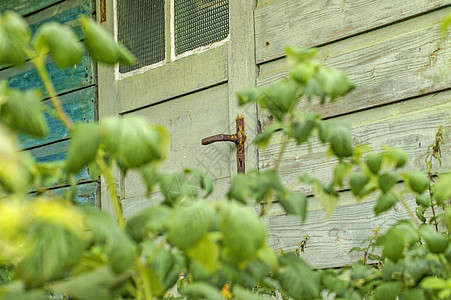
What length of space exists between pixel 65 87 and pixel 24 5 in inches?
26.8

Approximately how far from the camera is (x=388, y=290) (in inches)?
46.6

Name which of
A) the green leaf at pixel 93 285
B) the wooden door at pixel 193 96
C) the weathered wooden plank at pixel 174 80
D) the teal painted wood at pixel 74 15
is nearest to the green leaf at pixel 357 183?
the green leaf at pixel 93 285

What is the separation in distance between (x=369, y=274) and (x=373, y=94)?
1189 mm

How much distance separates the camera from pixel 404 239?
1.16 metres

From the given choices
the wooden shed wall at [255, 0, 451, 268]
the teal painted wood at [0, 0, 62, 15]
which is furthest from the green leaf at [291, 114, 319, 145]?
the teal painted wood at [0, 0, 62, 15]

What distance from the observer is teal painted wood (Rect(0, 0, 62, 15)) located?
12.3 feet

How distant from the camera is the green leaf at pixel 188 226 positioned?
2.69 ft

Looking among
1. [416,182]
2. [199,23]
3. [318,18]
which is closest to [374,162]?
[416,182]

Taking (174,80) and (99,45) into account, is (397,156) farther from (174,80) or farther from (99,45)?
(174,80)

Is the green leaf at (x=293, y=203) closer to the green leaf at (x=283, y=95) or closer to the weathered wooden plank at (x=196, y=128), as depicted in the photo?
the green leaf at (x=283, y=95)

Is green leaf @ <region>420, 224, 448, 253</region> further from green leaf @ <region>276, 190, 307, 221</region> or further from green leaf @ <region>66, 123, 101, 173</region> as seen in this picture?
green leaf @ <region>66, 123, 101, 173</region>

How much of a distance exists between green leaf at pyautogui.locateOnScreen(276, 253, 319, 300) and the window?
78.8 inches

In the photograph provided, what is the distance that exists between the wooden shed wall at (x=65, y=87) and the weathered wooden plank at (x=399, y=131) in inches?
50.0

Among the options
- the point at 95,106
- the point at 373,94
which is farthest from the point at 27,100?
the point at 95,106
